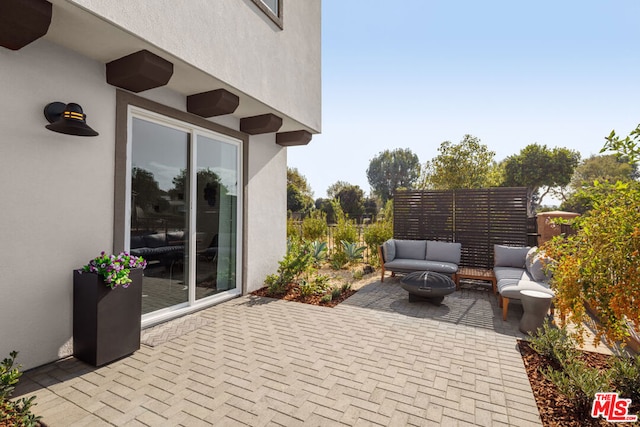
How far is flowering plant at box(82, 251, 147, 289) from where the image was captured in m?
2.87

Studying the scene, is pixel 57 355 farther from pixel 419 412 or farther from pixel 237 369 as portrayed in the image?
pixel 419 412

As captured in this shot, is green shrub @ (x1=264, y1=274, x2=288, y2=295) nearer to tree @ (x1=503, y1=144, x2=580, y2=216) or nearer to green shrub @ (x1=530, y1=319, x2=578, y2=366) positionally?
green shrub @ (x1=530, y1=319, x2=578, y2=366)

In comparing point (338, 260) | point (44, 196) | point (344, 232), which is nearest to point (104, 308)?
point (44, 196)

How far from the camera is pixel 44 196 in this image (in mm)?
2838

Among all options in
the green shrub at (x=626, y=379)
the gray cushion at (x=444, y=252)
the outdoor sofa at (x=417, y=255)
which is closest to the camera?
the green shrub at (x=626, y=379)

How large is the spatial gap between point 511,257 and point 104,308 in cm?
684

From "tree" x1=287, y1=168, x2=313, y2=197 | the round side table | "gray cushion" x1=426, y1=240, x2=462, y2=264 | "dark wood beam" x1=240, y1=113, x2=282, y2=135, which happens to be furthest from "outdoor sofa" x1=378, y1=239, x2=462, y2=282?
"tree" x1=287, y1=168, x2=313, y2=197

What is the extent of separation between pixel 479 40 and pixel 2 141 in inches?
336

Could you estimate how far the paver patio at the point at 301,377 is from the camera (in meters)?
2.20

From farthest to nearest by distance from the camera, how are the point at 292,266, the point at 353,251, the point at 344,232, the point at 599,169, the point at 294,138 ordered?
1. the point at 599,169
2. the point at 344,232
3. the point at 353,251
4. the point at 294,138
5. the point at 292,266

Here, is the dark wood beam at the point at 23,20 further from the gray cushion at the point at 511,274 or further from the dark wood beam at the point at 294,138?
the gray cushion at the point at 511,274

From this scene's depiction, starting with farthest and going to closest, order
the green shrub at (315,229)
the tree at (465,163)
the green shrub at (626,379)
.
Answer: the tree at (465,163)
the green shrub at (315,229)
the green shrub at (626,379)

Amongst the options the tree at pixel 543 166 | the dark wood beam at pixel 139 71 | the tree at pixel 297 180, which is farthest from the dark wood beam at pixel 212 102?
the tree at pixel 543 166

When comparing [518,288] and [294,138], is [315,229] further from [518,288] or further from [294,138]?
[518,288]
